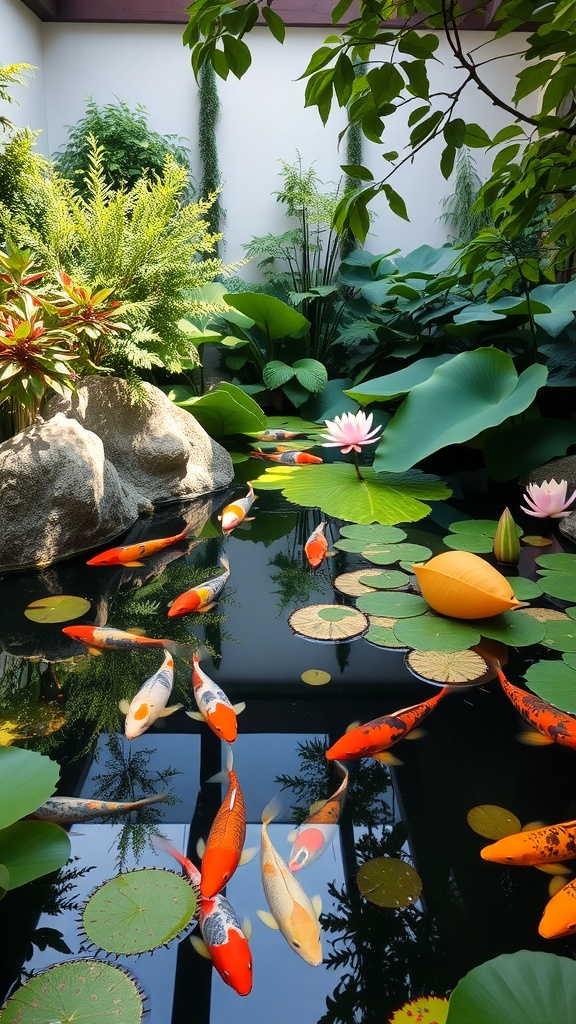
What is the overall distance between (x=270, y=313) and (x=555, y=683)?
3.19m

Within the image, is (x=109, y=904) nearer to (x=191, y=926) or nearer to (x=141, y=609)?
(x=191, y=926)

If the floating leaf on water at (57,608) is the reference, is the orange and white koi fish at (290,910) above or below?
above

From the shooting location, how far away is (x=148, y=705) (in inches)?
40.7

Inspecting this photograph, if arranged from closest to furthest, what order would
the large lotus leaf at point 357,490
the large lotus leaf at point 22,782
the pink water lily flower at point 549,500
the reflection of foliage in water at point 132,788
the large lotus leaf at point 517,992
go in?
the large lotus leaf at point 517,992 < the large lotus leaf at point 22,782 < the reflection of foliage in water at point 132,788 < the pink water lily flower at point 549,500 < the large lotus leaf at point 357,490

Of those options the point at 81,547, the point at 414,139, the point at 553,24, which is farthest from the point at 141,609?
the point at 553,24

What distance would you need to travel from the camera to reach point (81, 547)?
1.78 m

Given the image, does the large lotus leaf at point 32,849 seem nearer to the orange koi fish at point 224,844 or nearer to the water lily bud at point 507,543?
the orange koi fish at point 224,844

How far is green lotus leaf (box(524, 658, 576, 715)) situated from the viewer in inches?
40.8

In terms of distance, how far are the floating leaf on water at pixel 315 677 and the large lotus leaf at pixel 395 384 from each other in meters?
1.63

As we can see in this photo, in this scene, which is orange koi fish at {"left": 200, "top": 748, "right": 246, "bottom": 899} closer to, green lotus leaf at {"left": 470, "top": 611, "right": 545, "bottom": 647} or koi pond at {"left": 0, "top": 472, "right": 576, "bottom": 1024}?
koi pond at {"left": 0, "top": 472, "right": 576, "bottom": 1024}

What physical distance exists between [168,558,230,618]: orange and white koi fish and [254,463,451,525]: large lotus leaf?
1.95ft

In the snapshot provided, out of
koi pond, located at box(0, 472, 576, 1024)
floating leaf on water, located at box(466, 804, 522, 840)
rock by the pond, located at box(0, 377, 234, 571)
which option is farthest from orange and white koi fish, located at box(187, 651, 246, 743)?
rock by the pond, located at box(0, 377, 234, 571)

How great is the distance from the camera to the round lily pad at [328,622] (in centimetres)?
129

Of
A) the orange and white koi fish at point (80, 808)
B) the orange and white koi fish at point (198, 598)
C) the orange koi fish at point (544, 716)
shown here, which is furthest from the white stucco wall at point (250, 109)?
the orange and white koi fish at point (80, 808)
